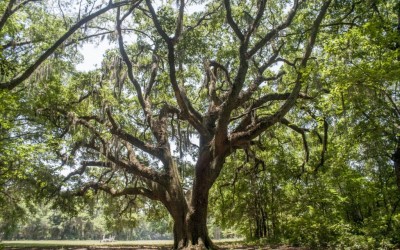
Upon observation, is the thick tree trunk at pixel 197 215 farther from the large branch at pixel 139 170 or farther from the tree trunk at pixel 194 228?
the large branch at pixel 139 170

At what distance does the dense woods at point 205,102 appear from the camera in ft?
30.3

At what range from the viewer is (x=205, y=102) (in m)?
16.9

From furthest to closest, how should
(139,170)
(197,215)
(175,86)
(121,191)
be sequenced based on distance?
(121,191), (139,170), (197,215), (175,86)

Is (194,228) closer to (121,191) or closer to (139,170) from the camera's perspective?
(139,170)

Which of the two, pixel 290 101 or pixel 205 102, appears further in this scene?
pixel 205 102

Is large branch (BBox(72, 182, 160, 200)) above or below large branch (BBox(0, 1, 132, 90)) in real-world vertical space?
below

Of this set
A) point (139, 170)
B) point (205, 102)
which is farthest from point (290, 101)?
point (205, 102)

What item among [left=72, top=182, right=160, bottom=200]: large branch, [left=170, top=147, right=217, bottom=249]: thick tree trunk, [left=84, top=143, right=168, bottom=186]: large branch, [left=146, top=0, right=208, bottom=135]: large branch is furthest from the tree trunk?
[left=146, top=0, right=208, bottom=135]: large branch

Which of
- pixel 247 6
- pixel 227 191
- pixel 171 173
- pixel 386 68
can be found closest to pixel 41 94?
pixel 171 173

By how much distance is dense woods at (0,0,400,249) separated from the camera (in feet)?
30.3

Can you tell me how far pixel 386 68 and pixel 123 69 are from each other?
30.4 feet

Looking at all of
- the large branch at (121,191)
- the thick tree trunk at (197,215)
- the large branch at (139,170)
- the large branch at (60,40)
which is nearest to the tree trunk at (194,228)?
the thick tree trunk at (197,215)

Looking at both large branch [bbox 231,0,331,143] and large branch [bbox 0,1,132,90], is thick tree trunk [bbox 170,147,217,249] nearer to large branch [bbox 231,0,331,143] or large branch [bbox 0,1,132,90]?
large branch [bbox 231,0,331,143]

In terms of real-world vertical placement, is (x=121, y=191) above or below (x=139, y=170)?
below
